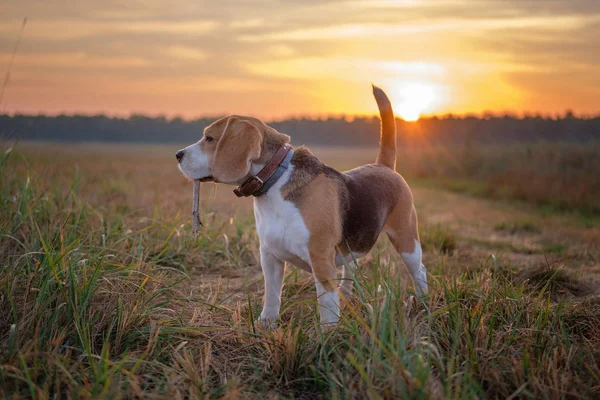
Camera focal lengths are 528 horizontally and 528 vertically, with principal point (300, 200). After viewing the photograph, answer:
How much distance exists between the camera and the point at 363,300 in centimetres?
387

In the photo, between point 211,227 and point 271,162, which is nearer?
Result: point 271,162

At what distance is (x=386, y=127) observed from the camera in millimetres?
5379

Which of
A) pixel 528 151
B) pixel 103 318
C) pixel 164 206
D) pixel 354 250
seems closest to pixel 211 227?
pixel 164 206

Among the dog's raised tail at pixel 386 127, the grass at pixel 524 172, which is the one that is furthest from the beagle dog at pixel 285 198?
the grass at pixel 524 172

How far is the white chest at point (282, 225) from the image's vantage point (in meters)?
4.03

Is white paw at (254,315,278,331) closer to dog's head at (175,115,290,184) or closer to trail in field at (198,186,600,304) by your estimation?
trail in field at (198,186,600,304)

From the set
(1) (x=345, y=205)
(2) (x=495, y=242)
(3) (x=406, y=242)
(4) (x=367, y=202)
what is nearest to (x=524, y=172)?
(2) (x=495, y=242)

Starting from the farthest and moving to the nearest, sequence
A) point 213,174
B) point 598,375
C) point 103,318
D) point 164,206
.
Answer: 1. point 164,206
2. point 213,174
3. point 103,318
4. point 598,375

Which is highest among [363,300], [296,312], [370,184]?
[370,184]

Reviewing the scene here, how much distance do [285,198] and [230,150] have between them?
55 centimetres

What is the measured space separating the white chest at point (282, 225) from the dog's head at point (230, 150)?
0.82ft

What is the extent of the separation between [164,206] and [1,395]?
5.89 m

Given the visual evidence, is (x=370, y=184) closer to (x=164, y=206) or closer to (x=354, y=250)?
(x=354, y=250)

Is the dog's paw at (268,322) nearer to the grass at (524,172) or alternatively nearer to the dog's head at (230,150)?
the dog's head at (230,150)
